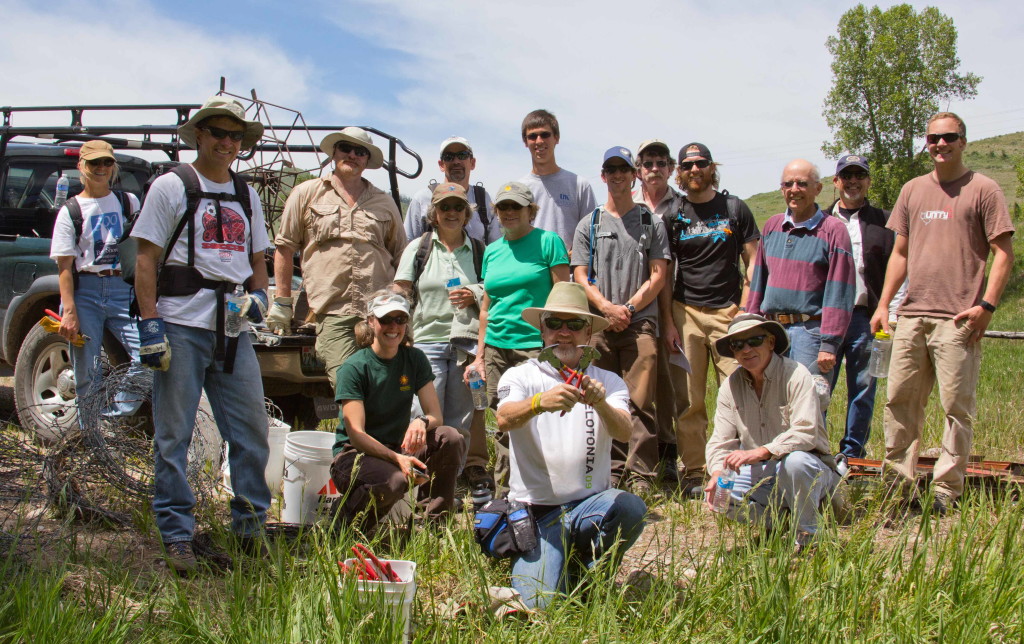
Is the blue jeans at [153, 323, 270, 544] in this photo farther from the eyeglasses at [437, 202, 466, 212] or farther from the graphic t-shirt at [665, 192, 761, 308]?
the graphic t-shirt at [665, 192, 761, 308]

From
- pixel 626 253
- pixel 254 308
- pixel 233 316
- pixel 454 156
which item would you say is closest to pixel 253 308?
pixel 254 308

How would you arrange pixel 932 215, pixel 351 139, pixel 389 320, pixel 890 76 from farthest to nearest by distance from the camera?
pixel 890 76 < pixel 351 139 < pixel 932 215 < pixel 389 320

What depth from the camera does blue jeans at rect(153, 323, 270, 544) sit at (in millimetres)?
3621

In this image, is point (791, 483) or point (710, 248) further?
point (710, 248)

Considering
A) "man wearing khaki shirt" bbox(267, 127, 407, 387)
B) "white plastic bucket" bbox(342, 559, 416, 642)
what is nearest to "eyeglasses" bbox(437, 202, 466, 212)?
"man wearing khaki shirt" bbox(267, 127, 407, 387)

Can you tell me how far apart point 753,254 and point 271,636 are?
3.75 m

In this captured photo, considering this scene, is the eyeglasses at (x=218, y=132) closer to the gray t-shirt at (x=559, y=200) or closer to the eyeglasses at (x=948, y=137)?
the gray t-shirt at (x=559, y=200)

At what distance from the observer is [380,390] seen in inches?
162

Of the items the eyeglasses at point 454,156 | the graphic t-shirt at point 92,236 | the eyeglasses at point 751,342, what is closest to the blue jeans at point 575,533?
the eyeglasses at point 751,342

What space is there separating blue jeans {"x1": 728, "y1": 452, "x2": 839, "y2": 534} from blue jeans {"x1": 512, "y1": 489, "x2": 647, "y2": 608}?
0.61 metres

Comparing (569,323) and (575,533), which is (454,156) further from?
(575,533)

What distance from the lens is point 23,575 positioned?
2.87m

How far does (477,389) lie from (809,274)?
2.02 m

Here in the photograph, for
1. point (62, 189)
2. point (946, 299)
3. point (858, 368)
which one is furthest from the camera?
point (62, 189)
